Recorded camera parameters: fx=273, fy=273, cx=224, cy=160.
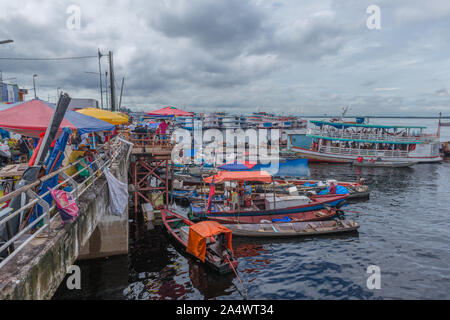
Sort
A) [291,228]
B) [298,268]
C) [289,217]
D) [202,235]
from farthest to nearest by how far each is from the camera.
Result: [289,217] < [291,228] < [298,268] < [202,235]

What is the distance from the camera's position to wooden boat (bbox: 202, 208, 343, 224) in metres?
18.6

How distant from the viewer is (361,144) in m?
48.8

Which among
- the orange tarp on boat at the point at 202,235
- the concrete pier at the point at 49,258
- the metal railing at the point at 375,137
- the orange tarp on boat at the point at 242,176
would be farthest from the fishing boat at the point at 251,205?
the metal railing at the point at 375,137

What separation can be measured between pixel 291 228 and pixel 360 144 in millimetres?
37016

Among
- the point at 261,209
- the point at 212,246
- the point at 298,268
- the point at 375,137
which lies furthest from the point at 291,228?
the point at 375,137

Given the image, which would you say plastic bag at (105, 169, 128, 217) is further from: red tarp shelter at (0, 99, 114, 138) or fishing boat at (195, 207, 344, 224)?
fishing boat at (195, 207, 344, 224)

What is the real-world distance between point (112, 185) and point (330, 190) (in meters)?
19.9

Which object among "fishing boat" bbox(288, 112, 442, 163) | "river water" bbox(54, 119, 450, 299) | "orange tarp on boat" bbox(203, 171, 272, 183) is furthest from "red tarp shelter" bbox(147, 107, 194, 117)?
"fishing boat" bbox(288, 112, 442, 163)

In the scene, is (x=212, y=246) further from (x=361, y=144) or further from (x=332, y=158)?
(x=361, y=144)

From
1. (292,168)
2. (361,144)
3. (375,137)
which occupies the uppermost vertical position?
(375,137)

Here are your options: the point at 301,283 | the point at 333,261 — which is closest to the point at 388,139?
the point at 333,261

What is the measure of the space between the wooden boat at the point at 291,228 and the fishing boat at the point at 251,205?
1144 mm

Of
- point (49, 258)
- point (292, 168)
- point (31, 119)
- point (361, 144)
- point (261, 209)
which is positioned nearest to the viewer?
point (49, 258)
